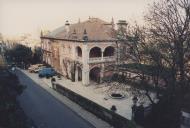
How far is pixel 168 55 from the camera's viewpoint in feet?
75.6

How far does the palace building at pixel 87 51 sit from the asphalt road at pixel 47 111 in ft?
26.8

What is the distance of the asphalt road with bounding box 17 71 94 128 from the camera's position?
25781 millimetres

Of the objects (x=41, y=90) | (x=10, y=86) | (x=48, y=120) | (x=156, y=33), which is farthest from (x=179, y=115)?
(x=41, y=90)

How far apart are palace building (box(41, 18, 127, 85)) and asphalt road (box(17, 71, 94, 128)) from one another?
8.18 m

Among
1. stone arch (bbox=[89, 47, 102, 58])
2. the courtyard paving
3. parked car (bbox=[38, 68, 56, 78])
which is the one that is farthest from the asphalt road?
stone arch (bbox=[89, 47, 102, 58])

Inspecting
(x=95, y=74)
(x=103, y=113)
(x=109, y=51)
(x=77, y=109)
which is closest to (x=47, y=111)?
(x=77, y=109)

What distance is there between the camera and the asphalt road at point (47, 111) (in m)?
25.8

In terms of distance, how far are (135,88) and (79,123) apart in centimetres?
677

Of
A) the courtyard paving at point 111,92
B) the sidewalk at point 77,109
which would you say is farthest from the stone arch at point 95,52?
the sidewalk at point 77,109

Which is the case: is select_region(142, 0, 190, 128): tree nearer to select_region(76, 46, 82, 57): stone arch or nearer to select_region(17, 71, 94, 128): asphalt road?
select_region(17, 71, 94, 128): asphalt road

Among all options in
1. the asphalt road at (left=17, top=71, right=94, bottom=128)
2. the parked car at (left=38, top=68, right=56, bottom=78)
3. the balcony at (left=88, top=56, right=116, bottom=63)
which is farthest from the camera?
the parked car at (left=38, top=68, right=56, bottom=78)

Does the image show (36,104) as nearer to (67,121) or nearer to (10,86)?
(67,121)

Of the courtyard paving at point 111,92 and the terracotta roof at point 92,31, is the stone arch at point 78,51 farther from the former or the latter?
the courtyard paving at point 111,92

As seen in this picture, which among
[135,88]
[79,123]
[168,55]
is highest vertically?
[168,55]
